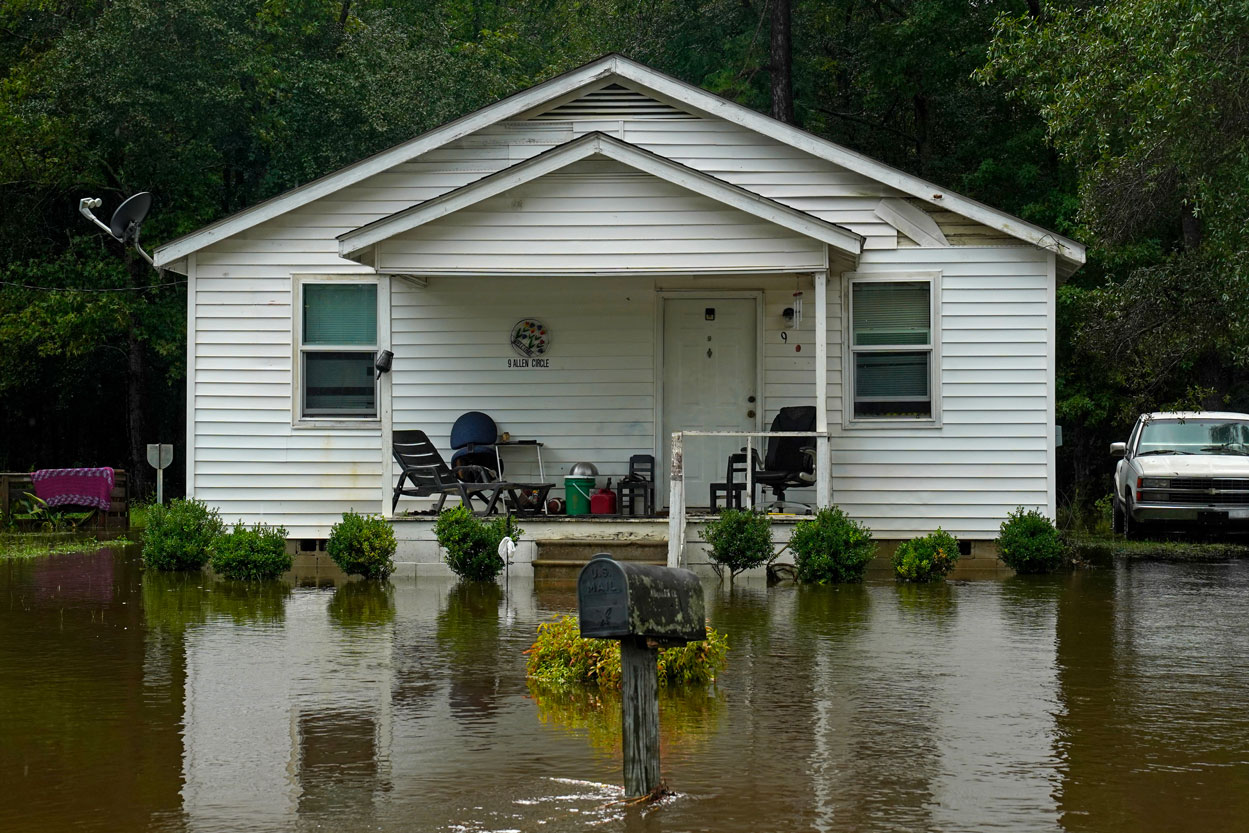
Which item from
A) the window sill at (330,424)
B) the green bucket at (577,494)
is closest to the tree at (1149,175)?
the green bucket at (577,494)

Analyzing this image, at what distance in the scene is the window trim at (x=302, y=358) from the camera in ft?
51.7

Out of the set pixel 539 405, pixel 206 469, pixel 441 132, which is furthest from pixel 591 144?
pixel 206 469

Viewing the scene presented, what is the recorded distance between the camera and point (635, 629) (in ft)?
18.0

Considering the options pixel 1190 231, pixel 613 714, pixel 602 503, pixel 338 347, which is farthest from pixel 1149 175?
pixel 613 714

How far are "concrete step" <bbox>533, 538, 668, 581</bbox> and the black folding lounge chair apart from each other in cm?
75

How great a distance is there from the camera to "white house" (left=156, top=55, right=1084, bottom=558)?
50.4 feet

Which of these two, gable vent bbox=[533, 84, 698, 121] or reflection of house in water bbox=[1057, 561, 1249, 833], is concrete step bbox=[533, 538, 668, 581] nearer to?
reflection of house in water bbox=[1057, 561, 1249, 833]

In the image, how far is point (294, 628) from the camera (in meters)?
10.5

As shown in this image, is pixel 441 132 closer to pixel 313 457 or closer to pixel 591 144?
pixel 591 144

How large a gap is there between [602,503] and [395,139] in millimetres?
15210

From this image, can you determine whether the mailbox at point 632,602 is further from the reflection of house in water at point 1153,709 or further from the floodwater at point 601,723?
the reflection of house in water at point 1153,709

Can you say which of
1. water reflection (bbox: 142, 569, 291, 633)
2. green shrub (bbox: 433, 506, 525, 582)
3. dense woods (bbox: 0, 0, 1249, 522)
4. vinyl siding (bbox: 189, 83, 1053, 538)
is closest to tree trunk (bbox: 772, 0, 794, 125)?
dense woods (bbox: 0, 0, 1249, 522)

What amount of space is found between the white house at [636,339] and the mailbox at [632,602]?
892 cm

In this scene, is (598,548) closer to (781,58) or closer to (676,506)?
(676,506)
